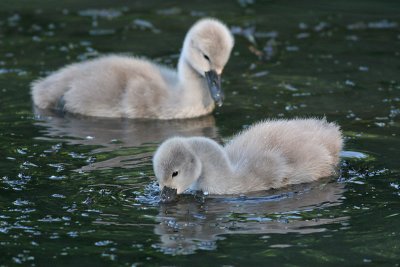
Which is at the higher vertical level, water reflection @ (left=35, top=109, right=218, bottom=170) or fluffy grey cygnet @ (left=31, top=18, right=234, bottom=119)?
fluffy grey cygnet @ (left=31, top=18, right=234, bottom=119)

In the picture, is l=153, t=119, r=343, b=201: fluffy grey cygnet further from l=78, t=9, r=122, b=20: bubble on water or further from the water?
l=78, t=9, r=122, b=20: bubble on water

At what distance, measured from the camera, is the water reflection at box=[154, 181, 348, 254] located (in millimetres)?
6469

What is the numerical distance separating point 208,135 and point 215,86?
2.68ft

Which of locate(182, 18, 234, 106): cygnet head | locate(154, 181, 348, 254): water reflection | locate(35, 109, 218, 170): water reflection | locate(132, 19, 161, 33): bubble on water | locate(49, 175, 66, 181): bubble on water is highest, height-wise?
locate(182, 18, 234, 106): cygnet head

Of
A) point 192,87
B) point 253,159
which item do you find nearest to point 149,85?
point 192,87

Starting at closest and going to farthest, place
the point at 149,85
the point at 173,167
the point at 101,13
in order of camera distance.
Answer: the point at 173,167 < the point at 149,85 < the point at 101,13

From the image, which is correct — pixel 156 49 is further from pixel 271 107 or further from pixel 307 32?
pixel 271 107

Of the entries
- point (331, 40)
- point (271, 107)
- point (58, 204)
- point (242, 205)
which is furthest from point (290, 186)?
point (331, 40)

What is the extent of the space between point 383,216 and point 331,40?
6.53 meters

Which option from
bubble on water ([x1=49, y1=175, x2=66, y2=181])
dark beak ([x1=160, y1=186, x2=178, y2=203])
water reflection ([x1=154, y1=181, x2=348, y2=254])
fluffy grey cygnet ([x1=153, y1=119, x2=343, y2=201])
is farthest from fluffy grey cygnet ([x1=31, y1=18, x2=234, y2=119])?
dark beak ([x1=160, y1=186, x2=178, y2=203])

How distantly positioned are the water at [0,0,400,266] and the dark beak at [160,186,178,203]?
83mm

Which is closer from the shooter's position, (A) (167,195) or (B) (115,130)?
(A) (167,195)

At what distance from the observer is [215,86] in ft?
33.5

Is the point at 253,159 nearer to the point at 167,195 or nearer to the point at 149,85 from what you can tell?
the point at 167,195
